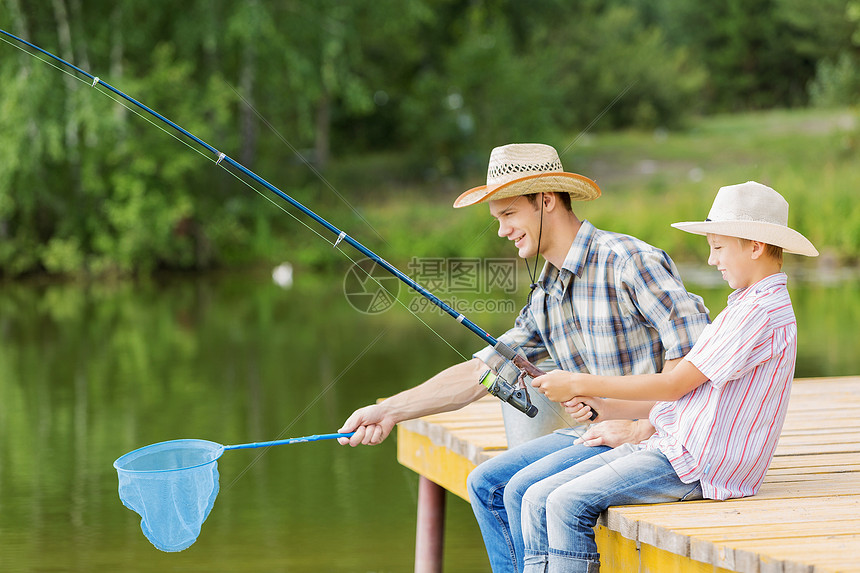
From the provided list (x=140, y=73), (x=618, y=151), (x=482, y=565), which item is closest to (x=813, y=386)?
(x=482, y=565)

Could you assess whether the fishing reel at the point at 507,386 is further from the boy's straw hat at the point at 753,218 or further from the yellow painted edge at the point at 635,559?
the boy's straw hat at the point at 753,218

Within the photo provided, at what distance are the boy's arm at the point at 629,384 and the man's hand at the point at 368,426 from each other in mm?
456

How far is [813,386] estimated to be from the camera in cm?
396

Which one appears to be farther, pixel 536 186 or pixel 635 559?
pixel 536 186

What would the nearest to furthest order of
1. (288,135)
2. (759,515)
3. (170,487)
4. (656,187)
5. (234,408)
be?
(759,515), (170,487), (234,408), (656,187), (288,135)

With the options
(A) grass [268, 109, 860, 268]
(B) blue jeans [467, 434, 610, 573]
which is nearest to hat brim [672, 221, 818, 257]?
(B) blue jeans [467, 434, 610, 573]

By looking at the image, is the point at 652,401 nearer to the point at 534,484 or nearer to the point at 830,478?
the point at 534,484

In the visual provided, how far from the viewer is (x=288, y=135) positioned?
1891cm

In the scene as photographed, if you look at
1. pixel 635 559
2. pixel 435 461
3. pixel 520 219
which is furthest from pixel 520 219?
pixel 435 461

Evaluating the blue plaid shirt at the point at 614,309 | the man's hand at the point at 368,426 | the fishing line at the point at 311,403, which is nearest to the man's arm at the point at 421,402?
the man's hand at the point at 368,426

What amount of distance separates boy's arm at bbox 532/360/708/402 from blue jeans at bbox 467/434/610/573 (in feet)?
0.74

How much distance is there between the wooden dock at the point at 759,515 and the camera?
192 cm

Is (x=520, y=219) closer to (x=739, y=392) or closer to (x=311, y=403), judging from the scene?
(x=739, y=392)

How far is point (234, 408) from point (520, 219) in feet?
14.4
